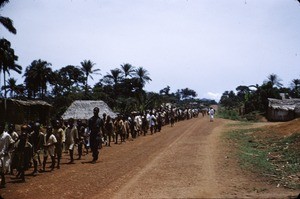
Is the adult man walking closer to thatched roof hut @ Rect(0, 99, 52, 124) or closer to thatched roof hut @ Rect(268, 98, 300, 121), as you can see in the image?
thatched roof hut @ Rect(0, 99, 52, 124)

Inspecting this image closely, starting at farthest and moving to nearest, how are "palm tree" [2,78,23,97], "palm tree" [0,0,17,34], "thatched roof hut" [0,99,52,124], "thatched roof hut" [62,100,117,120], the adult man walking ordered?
"palm tree" [2,78,23,97]
"thatched roof hut" [62,100,117,120]
"palm tree" [0,0,17,34]
"thatched roof hut" [0,99,52,124]
the adult man walking

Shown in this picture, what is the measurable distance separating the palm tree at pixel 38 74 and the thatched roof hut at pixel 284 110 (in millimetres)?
34843

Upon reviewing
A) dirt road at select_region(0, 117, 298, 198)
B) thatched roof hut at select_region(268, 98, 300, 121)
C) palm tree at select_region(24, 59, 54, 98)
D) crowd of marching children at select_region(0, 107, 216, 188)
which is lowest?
dirt road at select_region(0, 117, 298, 198)

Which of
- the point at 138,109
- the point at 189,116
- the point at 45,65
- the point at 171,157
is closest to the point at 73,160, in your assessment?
the point at 171,157

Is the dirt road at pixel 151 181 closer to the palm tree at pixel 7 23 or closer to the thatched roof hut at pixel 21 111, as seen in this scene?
the thatched roof hut at pixel 21 111

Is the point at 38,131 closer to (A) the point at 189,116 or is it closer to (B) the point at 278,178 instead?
(B) the point at 278,178

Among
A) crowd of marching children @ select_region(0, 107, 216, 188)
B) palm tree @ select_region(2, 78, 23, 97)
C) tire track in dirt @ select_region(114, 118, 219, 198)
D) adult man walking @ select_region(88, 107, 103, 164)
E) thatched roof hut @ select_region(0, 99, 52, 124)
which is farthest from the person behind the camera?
palm tree @ select_region(2, 78, 23, 97)

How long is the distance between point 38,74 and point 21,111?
95.5 ft

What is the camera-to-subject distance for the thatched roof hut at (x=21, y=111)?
87.6 feet

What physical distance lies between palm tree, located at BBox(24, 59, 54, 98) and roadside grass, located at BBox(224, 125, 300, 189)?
4362cm

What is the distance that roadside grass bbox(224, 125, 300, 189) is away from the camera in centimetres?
958

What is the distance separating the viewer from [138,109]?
3412cm

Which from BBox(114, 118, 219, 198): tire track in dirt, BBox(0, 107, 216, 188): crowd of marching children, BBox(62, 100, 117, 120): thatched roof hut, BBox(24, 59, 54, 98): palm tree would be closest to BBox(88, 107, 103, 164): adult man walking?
BBox(0, 107, 216, 188): crowd of marching children

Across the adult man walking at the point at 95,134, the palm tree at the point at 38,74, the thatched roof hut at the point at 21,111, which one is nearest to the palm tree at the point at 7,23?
the thatched roof hut at the point at 21,111
